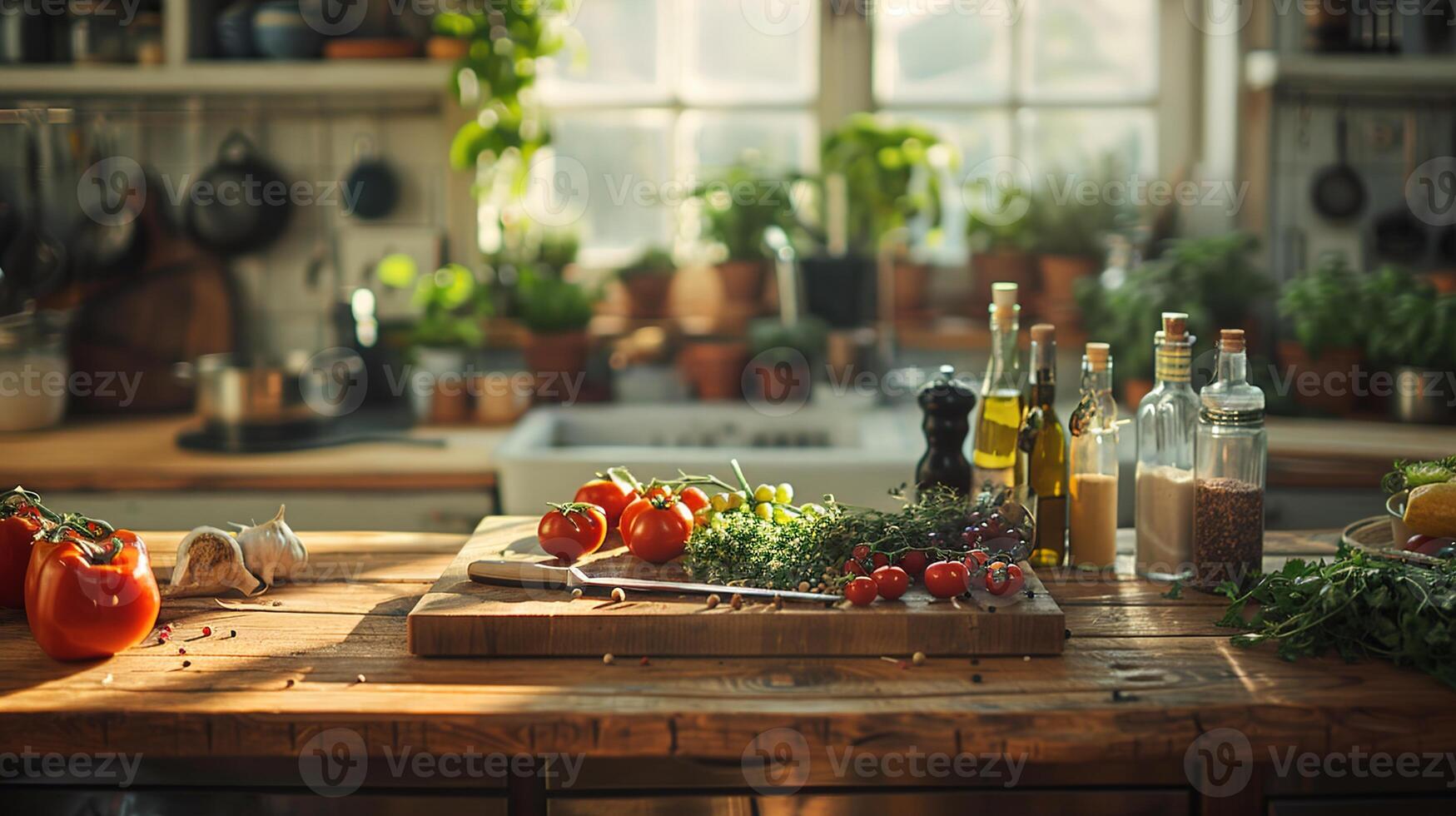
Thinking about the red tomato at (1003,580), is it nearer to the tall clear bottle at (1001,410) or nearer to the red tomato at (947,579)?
the red tomato at (947,579)

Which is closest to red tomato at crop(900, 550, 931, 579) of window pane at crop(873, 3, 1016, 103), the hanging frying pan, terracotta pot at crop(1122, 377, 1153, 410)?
terracotta pot at crop(1122, 377, 1153, 410)

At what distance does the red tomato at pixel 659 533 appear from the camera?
57.4 inches

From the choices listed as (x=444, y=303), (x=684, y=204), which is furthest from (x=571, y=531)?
(x=684, y=204)

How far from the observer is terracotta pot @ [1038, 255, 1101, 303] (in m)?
3.17

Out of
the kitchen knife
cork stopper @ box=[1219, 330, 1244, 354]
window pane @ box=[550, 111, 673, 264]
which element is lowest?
the kitchen knife

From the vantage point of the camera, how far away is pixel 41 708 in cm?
114

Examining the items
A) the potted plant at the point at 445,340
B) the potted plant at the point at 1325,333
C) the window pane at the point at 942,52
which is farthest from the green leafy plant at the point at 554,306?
the potted plant at the point at 1325,333

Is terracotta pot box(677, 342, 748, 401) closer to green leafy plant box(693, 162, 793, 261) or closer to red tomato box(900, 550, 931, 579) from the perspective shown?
green leafy plant box(693, 162, 793, 261)

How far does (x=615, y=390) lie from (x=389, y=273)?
62cm

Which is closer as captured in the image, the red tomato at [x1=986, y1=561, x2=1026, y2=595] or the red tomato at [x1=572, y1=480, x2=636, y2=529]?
the red tomato at [x1=986, y1=561, x2=1026, y2=595]

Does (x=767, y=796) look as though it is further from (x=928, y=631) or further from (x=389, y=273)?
(x=389, y=273)

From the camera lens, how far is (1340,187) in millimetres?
3086

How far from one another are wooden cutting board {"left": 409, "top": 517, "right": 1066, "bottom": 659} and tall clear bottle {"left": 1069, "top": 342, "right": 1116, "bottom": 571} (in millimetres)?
282

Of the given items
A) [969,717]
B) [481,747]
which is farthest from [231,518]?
[969,717]
